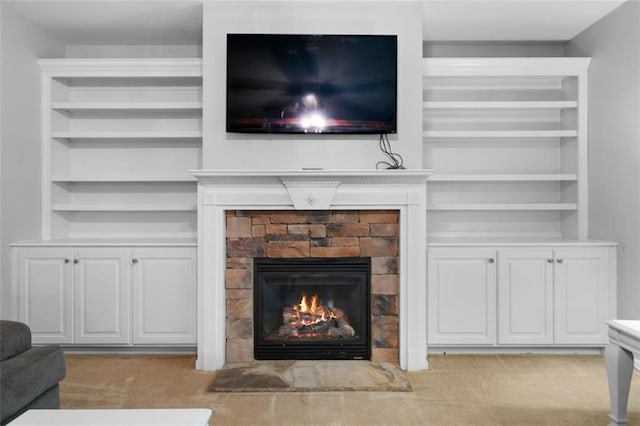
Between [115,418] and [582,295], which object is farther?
[582,295]

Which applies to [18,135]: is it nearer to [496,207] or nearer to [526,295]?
[496,207]

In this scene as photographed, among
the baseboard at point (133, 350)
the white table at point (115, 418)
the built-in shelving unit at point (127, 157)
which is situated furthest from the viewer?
the built-in shelving unit at point (127, 157)

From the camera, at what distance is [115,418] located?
1.83 metres

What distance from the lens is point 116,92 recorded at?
4461 mm

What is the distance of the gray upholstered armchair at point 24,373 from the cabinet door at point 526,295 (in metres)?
2.87

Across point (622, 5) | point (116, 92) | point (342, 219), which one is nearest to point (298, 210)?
point (342, 219)

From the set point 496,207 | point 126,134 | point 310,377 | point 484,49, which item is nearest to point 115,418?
point 310,377

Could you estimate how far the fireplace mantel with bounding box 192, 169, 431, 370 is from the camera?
3605 millimetres

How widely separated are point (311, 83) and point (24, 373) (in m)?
2.44

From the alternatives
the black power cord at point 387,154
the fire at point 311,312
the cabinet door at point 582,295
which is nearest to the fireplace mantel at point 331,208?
the black power cord at point 387,154

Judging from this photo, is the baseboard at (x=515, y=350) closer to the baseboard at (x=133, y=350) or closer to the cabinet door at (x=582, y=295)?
the cabinet door at (x=582, y=295)

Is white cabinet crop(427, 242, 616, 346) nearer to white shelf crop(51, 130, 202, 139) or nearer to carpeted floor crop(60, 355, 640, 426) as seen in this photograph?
carpeted floor crop(60, 355, 640, 426)

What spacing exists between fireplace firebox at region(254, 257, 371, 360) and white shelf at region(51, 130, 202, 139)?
48.2 inches

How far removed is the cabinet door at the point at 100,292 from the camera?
3.86m
